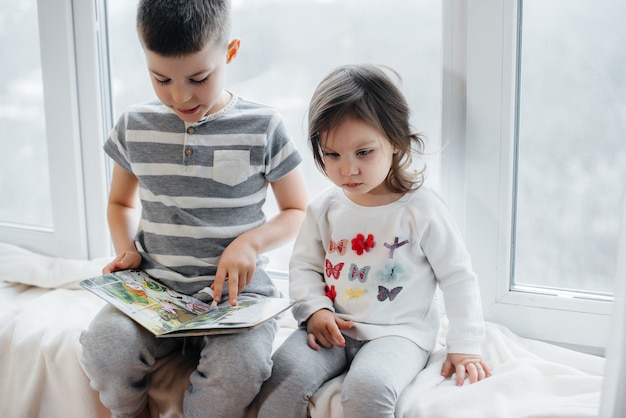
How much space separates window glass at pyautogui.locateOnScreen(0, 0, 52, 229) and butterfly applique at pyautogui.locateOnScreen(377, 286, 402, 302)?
1.06 m

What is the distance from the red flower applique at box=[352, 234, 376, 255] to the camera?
109 cm

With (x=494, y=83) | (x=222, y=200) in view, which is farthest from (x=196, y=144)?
(x=494, y=83)

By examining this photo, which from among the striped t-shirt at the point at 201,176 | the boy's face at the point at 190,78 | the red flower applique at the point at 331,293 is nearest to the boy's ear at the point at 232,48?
the boy's face at the point at 190,78

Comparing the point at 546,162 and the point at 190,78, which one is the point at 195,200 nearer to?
the point at 190,78

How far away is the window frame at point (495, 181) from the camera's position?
1142mm

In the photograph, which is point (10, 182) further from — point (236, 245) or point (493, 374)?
point (493, 374)

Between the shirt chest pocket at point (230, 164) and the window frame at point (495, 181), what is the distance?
15.6 inches

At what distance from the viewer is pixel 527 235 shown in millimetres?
1210

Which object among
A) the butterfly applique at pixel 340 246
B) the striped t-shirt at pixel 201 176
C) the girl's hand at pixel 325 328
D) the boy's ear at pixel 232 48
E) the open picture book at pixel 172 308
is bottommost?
the girl's hand at pixel 325 328

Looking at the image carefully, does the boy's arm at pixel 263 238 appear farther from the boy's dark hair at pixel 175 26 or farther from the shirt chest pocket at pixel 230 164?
the boy's dark hair at pixel 175 26

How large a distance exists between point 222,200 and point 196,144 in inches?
4.6

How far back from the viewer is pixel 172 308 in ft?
3.54

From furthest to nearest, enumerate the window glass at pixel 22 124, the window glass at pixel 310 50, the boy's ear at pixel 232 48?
1. the window glass at pixel 22 124
2. the window glass at pixel 310 50
3. the boy's ear at pixel 232 48

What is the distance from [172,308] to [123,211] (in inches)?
12.4
